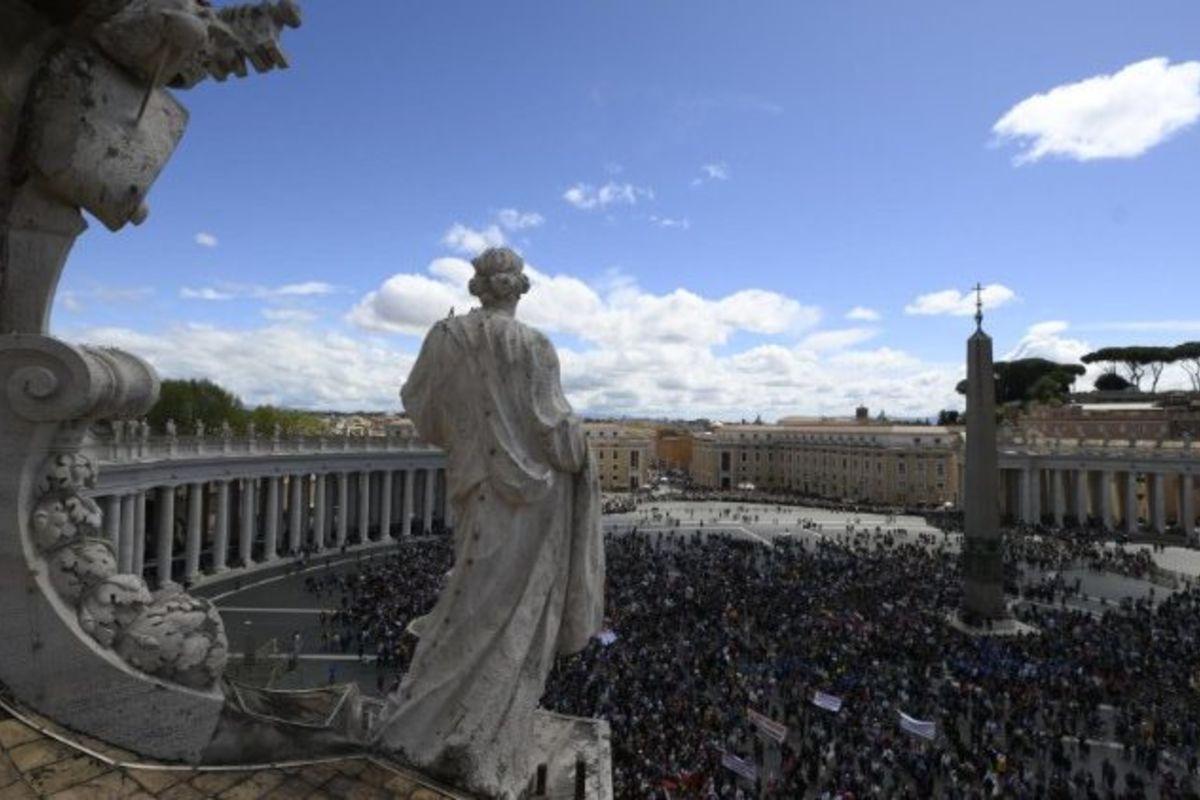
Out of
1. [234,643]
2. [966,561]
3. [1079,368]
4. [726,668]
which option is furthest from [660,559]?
[1079,368]

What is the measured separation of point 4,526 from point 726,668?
22981 millimetres

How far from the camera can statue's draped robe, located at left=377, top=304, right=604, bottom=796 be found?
11.8ft

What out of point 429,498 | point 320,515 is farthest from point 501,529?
point 429,498

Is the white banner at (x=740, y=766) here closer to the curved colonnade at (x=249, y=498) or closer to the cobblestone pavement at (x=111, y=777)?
the cobblestone pavement at (x=111, y=777)

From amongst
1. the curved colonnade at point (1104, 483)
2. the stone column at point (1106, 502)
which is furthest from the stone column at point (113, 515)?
the stone column at point (1106, 502)

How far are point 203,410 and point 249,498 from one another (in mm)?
31669

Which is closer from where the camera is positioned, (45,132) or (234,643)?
(45,132)

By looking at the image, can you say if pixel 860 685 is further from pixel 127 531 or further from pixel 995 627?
pixel 127 531

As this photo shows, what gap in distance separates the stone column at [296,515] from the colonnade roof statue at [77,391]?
48.7 metres

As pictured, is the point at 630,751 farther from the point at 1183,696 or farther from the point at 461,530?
the point at 1183,696

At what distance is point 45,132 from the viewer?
2582mm

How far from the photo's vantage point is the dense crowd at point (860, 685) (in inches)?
671

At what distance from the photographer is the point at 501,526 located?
3764mm

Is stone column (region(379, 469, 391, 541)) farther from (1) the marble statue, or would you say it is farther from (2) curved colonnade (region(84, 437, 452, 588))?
(1) the marble statue
